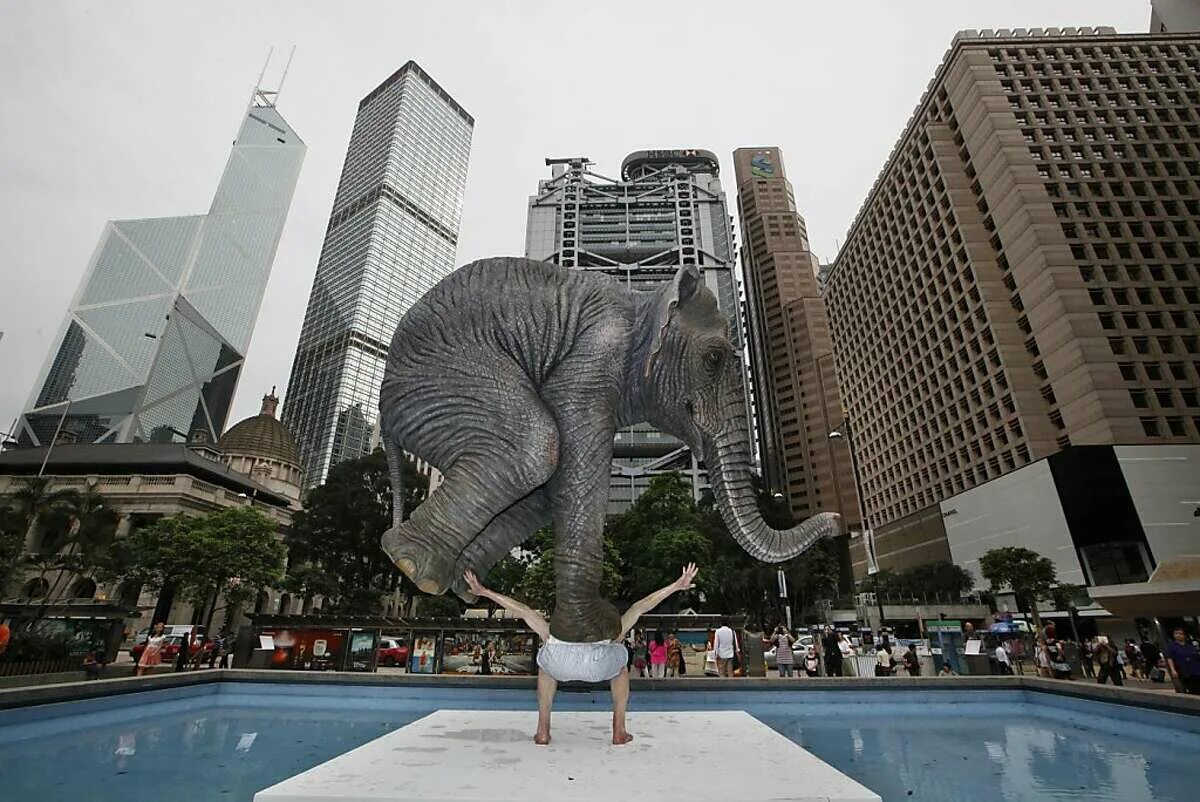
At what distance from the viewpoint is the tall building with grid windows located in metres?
30.7

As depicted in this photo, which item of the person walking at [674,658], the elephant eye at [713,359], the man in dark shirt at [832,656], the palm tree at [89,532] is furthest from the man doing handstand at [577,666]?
the palm tree at [89,532]

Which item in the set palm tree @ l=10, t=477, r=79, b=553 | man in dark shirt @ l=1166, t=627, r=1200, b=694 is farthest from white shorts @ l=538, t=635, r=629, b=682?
palm tree @ l=10, t=477, r=79, b=553

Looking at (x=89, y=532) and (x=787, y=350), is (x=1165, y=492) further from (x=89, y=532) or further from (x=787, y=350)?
(x=787, y=350)

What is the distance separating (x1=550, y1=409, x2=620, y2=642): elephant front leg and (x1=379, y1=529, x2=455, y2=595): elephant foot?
0.58 meters

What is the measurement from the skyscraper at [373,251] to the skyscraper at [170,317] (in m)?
10.6

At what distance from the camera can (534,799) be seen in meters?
2.23

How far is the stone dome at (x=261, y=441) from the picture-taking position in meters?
57.7

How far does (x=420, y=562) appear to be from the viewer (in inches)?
96.4

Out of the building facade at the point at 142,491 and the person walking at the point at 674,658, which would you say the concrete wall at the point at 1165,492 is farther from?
the building facade at the point at 142,491

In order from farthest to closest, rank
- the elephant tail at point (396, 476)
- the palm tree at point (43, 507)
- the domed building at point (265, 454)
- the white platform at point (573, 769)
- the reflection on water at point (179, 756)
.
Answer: the domed building at point (265, 454)
the palm tree at point (43, 507)
the reflection on water at point (179, 756)
the elephant tail at point (396, 476)
the white platform at point (573, 769)

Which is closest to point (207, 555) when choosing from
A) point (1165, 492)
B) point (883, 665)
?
point (883, 665)

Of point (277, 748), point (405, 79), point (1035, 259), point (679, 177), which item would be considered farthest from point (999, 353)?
point (405, 79)

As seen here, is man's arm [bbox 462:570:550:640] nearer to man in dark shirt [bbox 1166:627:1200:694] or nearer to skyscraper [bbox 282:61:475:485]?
man in dark shirt [bbox 1166:627:1200:694]

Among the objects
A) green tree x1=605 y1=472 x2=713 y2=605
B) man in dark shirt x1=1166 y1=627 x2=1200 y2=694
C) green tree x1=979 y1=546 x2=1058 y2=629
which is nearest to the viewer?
man in dark shirt x1=1166 y1=627 x2=1200 y2=694
